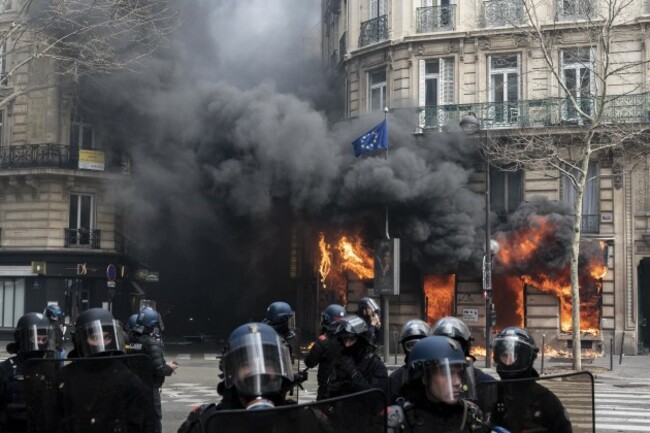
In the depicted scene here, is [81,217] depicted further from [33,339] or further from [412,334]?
[412,334]

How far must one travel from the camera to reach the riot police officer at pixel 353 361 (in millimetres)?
6508

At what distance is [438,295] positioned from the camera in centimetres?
2525

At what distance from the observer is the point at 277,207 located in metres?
27.2

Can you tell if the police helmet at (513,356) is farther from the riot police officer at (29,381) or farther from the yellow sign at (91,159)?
the yellow sign at (91,159)

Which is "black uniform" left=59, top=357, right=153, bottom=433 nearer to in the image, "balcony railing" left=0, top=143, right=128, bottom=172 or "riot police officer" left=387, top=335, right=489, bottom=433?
"riot police officer" left=387, top=335, right=489, bottom=433

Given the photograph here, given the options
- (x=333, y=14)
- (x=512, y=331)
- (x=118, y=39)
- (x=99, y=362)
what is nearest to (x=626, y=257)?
(x=333, y=14)

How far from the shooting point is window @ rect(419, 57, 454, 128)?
25.0 m

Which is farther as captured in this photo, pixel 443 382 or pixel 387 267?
pixel 387 267

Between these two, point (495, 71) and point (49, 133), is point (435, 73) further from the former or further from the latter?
point (49, 133)

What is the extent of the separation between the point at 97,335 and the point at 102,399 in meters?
0.49

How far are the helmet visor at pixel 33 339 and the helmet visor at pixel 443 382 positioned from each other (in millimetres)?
3394

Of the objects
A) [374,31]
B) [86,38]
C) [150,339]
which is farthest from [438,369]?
[86,38]

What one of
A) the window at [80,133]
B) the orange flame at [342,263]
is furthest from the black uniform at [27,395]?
the window at [80,133]

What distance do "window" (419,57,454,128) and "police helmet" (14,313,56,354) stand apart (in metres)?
19.8
